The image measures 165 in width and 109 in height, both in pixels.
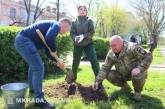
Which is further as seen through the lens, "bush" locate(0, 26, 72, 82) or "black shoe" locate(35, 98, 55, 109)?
"bush" locate(0, 26, 72, 82)

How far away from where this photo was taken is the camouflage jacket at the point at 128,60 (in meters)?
6.54

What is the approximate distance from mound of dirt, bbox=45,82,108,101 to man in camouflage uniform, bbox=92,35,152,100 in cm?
34

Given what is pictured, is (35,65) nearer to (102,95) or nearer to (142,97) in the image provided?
(102,95)

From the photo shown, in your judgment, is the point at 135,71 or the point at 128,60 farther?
the point at 128,60

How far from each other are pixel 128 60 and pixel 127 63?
0.07m

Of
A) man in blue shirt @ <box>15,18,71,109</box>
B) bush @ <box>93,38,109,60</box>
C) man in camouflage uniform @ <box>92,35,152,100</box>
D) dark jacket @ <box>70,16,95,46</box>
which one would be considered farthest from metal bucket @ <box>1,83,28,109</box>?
bush @ <box>93,38,109,60</box>

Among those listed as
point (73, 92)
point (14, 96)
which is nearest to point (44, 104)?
point (14, 96)

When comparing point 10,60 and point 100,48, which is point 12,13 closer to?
point 100,48

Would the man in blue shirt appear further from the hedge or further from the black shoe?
the hedge

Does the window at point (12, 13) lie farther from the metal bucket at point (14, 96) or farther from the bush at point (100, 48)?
the metal bucket at point (14, 96)

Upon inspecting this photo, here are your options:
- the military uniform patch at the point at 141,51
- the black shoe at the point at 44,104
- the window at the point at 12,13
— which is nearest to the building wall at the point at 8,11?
the window at the point at 12,13

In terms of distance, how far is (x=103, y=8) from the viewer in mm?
62812

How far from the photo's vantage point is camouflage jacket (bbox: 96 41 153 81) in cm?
654

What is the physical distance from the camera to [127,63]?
6.80 meters
